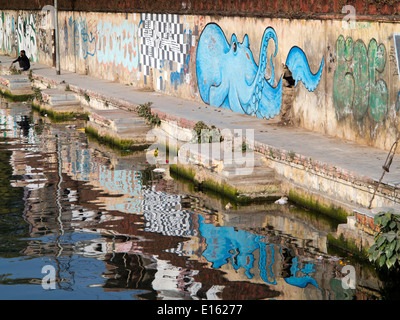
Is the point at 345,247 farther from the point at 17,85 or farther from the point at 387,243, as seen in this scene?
the point at 17,85

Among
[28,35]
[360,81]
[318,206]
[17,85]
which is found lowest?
[318,206]

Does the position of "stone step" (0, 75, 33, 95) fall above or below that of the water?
above

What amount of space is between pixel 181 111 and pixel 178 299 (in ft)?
28.8

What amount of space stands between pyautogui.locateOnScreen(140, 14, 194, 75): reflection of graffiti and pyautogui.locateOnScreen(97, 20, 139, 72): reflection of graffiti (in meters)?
0.66

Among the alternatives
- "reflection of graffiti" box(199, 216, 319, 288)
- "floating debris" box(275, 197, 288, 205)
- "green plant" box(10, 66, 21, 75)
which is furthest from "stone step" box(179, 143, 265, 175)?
"green plant" box(10, 66, 21, 75)

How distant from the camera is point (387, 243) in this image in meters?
7.61

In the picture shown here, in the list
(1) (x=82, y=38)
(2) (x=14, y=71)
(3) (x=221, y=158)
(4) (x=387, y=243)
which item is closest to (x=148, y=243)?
(3) (x=221, y=158)

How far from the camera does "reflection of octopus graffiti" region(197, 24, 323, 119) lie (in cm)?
1324

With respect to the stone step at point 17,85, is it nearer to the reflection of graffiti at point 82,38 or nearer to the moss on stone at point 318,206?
the reflection of graffiti at point 82,38

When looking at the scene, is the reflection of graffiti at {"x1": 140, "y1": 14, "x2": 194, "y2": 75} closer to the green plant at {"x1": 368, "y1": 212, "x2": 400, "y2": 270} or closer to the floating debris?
the floating debris

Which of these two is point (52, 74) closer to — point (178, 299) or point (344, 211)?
point (344, 211)

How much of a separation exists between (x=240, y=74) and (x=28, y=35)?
1969cm

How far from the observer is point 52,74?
1004 inches
